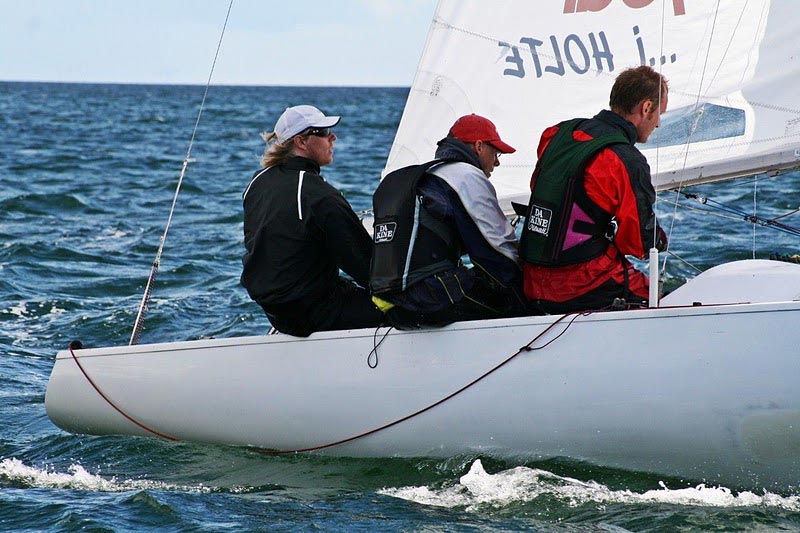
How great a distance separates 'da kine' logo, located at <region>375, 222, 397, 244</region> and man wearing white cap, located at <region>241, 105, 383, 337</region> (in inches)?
5.9

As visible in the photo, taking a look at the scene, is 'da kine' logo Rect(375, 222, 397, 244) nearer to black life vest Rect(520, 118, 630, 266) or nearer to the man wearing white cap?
the man wearing white cap

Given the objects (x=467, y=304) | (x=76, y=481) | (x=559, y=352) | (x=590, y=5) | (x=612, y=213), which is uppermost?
(x=590, y=5)

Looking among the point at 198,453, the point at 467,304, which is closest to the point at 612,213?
the point at 467,304

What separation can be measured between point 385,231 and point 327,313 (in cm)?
40

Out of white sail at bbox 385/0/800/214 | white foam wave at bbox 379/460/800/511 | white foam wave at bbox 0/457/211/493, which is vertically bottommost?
white foam wave at bbox 0/457/211/493

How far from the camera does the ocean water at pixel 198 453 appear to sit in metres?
3.32

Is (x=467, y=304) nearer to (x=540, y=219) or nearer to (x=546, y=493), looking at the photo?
(x=540, y=219)

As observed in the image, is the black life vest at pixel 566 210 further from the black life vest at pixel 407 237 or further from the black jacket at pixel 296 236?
the black jacket at pixel 296 236

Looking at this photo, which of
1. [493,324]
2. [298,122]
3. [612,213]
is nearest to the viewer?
[612,213]

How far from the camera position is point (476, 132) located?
137 inches

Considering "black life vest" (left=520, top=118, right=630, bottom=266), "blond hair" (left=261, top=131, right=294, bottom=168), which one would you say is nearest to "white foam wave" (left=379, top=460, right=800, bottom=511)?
"black life vest" (left=520, top=118, right=630, bottom=266)

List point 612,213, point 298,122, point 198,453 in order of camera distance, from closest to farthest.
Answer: point 612,213
point 298,122
point 198,453

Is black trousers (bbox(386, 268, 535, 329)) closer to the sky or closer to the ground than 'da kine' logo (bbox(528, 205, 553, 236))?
closer to the ground

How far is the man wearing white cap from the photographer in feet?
11.8
